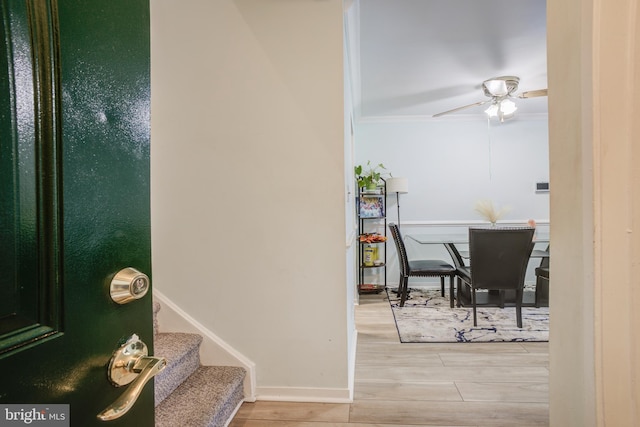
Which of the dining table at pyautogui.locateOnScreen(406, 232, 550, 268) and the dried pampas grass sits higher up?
the dried pampas grass

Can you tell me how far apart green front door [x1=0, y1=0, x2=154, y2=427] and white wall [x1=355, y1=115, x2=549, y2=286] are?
4610mm

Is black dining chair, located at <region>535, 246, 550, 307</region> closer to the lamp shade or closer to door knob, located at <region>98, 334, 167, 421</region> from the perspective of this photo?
the lamp shade

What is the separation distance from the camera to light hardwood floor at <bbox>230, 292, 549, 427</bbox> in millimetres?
1760

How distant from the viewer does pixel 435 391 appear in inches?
80.0

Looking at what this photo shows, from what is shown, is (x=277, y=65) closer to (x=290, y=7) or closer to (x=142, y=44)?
(x=290, y=7)

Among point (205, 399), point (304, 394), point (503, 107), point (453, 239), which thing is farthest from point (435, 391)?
point (503, 107)

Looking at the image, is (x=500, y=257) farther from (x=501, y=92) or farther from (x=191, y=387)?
(x=191, y=387)

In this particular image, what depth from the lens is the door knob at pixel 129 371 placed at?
0.47 meters

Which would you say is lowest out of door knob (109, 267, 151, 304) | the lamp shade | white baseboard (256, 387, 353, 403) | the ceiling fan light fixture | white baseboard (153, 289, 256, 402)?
white baseboard (256, 387, 353, 403)

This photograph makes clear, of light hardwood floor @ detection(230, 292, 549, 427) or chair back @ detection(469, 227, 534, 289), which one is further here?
chair back @ detection(469, 227, 534, 289)

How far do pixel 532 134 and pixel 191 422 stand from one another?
5.49 metres

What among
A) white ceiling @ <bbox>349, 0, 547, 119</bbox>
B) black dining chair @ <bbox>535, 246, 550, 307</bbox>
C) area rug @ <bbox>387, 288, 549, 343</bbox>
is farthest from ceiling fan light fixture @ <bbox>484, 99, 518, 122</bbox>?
area rug @ <bbox>387, 288, 549, 343</bbox>

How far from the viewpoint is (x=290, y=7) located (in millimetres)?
1929

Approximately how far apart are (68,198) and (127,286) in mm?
160
